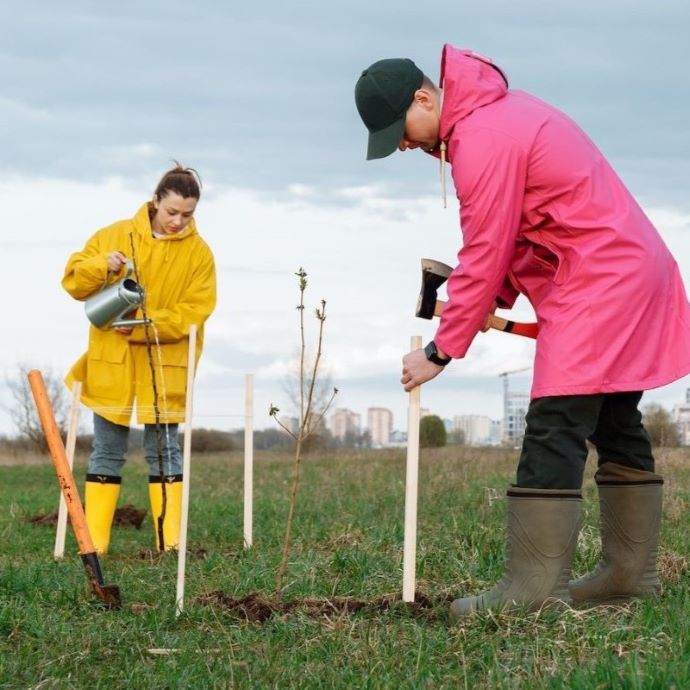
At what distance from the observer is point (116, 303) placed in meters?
6.76

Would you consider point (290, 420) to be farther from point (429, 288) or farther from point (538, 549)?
point (538, 549)

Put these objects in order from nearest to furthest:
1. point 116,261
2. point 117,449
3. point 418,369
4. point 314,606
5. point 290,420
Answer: point 418,369 < point 314,606 < point 116,261 < point 117,449 < point 290,420

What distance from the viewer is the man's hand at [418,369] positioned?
13.7ft

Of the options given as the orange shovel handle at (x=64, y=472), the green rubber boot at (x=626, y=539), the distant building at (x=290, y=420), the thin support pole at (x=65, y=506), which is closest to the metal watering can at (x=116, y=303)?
the thin support pole at (x=65, y=506)

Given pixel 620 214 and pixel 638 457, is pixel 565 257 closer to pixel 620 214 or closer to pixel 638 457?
pixel 620 214

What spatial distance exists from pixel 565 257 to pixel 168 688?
204 cm

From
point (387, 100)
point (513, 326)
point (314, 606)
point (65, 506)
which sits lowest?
point (314, 606)

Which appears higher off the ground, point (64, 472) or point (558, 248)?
point (558, 248)

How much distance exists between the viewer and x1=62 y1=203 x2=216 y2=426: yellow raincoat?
7.06 meters

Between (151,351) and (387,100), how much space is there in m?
3.33

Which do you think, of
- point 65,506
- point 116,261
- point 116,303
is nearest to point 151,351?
point 116,303

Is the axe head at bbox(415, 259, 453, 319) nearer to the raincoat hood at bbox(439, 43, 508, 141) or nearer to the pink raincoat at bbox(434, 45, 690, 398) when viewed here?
the pink raincoat at bbox(434, 45, 690, 398)

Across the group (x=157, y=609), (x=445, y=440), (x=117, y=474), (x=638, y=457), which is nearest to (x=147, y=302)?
(x=117, y=474)

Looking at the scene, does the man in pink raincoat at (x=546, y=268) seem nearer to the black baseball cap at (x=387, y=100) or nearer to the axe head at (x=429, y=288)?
the black baseball cap at (x=387, y=100)
